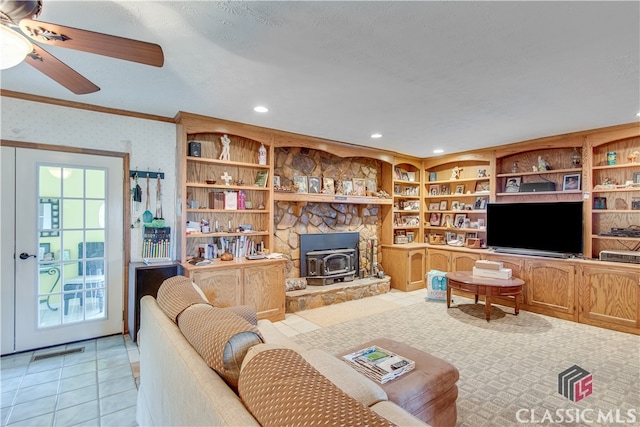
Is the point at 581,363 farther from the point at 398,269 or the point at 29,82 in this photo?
the point at 29,82

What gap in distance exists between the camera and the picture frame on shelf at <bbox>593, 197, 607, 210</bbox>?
4297mm

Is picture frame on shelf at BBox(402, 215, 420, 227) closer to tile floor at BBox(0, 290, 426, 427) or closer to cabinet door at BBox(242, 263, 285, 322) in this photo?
cabinet door at BBox(242, 263, 285, 322)

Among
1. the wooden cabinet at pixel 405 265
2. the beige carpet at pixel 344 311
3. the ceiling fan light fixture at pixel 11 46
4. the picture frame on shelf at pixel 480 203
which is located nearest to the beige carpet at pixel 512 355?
the beige carpet at pixel 344 311

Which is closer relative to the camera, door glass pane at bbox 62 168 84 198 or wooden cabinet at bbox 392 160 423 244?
door glass pane at bbox 62 168 84 198

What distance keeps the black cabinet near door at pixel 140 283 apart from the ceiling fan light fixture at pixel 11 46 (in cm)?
231

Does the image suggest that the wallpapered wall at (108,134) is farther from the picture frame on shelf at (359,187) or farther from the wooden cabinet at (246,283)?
the picture frame on shelf at (359,187)

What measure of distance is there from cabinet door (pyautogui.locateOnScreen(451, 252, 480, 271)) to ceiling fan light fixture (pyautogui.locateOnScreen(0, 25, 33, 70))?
18.2 ft

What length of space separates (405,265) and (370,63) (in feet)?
13.4

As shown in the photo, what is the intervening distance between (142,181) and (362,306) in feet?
11.2

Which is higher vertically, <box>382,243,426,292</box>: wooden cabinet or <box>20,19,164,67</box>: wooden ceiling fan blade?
<box>20,19,164,67</box>: wooden ceiling fan blade

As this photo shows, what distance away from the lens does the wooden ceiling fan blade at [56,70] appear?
67.3 inches

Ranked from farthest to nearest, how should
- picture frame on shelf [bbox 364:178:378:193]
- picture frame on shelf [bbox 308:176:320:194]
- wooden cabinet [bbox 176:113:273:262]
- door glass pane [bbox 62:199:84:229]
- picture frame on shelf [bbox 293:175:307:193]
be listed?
picture frame on shelf [bbox 364:178:378:193]
picture frame on shelf [bbox 308:176:320:194]
picture frame on shelf [bbox 293:175:307:193]
wooden cabinet [bbox 176:113:273:262]
door glass pane [bbox 62:199:84:229]

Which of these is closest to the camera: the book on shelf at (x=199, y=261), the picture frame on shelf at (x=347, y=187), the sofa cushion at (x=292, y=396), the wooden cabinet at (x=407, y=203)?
the sofa cushion at (x=292, y=396)

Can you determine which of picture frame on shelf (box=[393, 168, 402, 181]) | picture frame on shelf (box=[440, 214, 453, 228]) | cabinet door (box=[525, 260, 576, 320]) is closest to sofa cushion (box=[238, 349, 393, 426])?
cabinet door (box=[525, 260, 576, 320])
